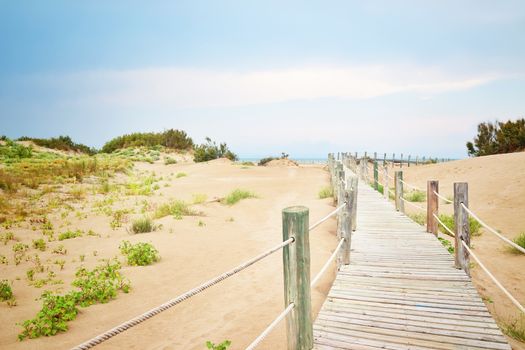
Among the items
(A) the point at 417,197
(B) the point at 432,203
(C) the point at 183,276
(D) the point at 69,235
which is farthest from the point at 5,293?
(A) the point at 417,197

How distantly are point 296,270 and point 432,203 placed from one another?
574cm

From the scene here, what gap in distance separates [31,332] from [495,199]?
729 inches

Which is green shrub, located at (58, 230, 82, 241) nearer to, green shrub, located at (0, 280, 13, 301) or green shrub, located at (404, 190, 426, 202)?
green shrub, located at (0, 280, 13, 301)

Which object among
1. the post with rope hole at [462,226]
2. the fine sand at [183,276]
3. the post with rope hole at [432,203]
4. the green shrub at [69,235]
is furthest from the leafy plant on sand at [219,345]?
the green shrub at [69,235]

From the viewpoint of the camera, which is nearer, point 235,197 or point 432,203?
point 432,203

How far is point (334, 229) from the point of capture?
10578 millimetres

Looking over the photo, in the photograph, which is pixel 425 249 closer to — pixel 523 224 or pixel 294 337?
pixel 294 337

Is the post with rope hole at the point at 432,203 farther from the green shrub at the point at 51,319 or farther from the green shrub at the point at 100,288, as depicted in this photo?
the green shrub at the point at 51,319

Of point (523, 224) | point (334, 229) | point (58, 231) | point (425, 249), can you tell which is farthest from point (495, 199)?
point (58, 231)

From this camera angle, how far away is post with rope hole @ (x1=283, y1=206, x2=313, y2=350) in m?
3.04

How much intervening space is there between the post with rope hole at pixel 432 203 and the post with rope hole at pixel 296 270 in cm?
547

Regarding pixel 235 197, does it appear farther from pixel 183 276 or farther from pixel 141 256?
pixel 183 276

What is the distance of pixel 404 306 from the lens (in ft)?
14.0

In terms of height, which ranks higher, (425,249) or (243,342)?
(425,249)
